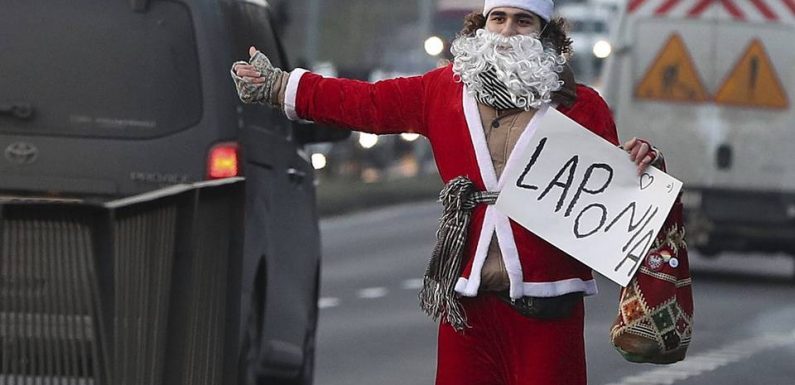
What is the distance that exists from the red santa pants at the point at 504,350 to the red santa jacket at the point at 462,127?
9cm

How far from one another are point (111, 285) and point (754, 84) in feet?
52.9

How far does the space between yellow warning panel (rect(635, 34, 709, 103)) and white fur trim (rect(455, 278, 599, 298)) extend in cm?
1541

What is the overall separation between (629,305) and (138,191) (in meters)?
3.20

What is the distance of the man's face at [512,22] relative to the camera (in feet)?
21.6

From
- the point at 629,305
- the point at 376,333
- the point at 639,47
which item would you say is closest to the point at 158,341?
the point at 629,305

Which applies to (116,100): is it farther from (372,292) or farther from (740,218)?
(740,218)

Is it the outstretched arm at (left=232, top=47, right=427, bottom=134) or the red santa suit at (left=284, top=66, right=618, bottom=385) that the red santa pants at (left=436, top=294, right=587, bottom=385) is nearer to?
the red santa suit at (left=284, top=66, right=618, bottom=385)

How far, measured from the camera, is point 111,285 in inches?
248

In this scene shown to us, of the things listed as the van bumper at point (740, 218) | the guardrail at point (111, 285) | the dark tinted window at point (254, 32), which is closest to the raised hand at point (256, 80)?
the guardrail at point (111, 285)

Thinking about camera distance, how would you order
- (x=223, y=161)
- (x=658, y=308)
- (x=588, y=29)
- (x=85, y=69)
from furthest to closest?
(x=588, y=29), (x=223, y=161), (x=85, y=69), (x=658, y=308)

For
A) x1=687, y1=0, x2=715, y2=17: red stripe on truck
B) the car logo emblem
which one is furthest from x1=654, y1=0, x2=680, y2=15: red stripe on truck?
the car logo emblem

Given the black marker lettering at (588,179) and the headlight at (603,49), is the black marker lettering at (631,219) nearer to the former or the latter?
the black marker lettering at (588,179)

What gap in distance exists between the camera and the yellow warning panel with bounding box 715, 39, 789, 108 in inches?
855

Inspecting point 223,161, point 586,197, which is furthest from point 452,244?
point 223,161
